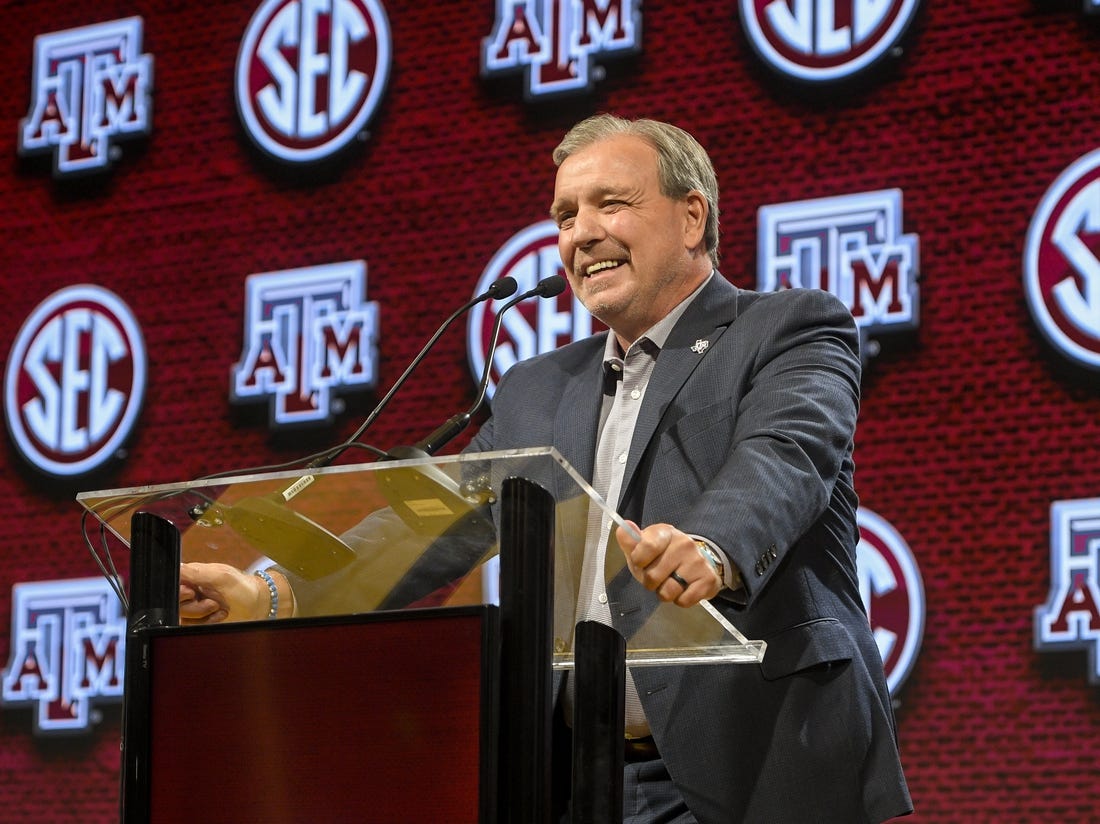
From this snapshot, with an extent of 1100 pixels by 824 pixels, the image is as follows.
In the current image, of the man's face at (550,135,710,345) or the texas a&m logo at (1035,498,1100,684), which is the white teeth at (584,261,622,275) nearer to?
the man's face at (550,135,710,345)

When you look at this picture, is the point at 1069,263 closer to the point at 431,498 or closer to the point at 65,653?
the point at 431,498

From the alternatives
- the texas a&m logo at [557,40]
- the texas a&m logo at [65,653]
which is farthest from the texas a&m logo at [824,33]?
the texas a&m logo at [65,653]

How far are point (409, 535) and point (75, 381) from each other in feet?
11.3

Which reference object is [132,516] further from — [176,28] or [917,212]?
[176,28]

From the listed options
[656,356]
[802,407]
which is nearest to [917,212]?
[656,356]

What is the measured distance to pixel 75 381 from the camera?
4781 millimetres

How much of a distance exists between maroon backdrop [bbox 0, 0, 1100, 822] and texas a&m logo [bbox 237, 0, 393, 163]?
62 mm

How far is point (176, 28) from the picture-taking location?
489 cm

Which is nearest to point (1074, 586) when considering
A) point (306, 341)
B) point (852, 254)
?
point (852, 254)

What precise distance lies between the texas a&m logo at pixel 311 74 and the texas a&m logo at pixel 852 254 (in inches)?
53.4

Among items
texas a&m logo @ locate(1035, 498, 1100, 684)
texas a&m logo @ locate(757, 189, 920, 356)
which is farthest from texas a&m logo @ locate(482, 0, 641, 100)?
texas a&m logo @ locate(1035, 498, 1100, 684)

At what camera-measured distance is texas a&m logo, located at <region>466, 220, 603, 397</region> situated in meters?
4.12

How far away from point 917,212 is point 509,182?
44.8 inches

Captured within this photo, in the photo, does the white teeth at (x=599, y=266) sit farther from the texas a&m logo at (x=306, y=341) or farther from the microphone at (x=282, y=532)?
the texas a&m logo at (x=306, y=341)
